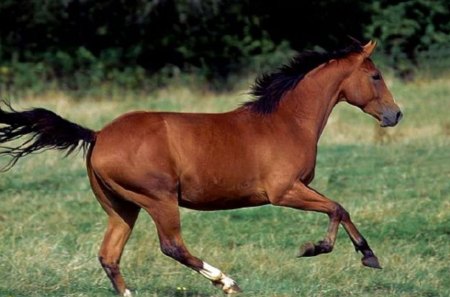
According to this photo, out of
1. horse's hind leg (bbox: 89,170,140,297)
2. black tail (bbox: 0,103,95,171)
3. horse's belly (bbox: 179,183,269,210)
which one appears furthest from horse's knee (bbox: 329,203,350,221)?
black tail (bbox: 0,103,95,171)

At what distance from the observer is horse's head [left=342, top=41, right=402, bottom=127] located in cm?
1042

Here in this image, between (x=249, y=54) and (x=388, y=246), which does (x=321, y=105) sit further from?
(x=249, y=54)

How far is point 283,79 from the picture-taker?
10328mm

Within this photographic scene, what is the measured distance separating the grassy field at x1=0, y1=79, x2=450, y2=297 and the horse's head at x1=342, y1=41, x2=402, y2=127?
1.42 metres

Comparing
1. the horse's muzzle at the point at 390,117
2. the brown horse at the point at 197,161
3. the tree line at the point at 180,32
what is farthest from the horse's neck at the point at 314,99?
the tree line at the point at 180,32

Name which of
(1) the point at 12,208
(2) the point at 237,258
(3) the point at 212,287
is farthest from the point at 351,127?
(3) the point at 212,287

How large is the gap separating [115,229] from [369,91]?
8.07 feet

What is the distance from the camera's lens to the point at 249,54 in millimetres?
31891

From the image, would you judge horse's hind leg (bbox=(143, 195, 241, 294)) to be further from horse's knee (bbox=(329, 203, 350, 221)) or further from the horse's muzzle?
the horse's muzzle

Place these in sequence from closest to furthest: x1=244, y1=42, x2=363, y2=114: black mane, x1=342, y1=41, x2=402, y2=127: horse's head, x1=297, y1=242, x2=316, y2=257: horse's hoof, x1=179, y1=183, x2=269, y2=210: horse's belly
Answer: x1=297, y1=242, x2=316, y2=257: horse's hoof → x1=179, y1=183, x2=269, y2=210: horse's belly → x1=244, y1=42, x2=363, y2=114: black mane → x1=342, y1=41, x2=402, y2=127: horse's head

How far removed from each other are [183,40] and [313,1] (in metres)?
3.75

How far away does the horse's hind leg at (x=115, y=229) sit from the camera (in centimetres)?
962

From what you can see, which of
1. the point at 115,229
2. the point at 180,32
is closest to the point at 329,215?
the point at 115,229

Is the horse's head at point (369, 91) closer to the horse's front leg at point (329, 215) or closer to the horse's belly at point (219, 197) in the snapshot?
the horse's front leg at point (329, 215)
